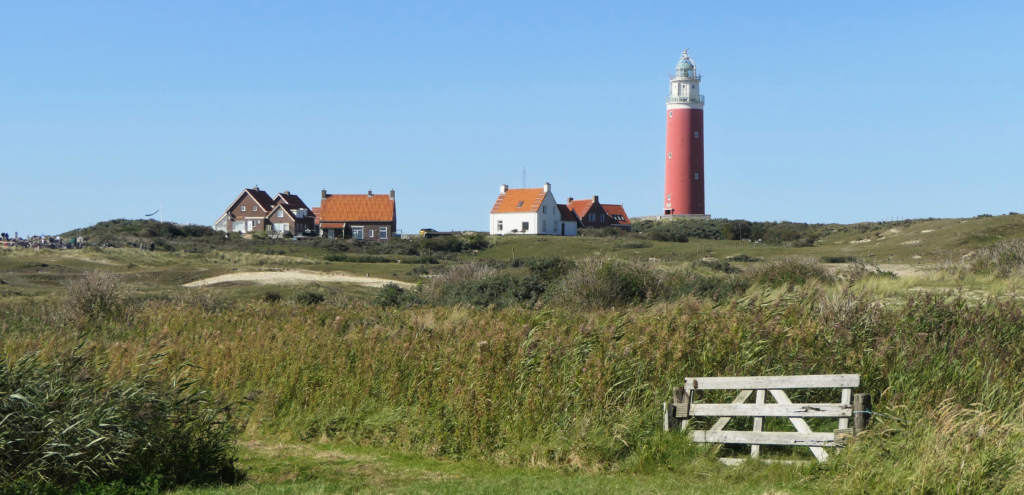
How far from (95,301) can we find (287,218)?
65831 mm

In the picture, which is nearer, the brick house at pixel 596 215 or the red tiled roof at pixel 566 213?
the red tiled roof at pixel 566 213

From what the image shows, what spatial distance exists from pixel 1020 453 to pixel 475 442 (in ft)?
16.4

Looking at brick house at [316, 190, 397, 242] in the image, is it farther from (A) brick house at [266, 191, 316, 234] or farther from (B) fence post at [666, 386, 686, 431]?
(B) fence post at [666, 386, 686, 431]

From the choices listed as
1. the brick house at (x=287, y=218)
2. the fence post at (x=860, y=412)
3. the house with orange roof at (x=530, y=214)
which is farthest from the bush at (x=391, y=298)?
the brick house at (x=287, y=218)

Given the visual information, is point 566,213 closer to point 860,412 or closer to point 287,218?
point 287,218

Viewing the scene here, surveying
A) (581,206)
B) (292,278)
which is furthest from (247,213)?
(292,278)

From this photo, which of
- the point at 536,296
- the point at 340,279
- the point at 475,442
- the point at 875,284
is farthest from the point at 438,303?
the point at 340,279

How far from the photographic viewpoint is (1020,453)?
716 centimetres

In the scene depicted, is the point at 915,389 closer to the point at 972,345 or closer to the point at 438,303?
the point at 972,345

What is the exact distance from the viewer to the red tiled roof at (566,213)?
82688mm

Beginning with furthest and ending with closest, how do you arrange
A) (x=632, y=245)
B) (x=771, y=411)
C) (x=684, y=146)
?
(x=684, y=146)
(x=632, y=245)
(x=771, y=411)

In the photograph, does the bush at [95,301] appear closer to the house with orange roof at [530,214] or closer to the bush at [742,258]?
the bush at [742,258]

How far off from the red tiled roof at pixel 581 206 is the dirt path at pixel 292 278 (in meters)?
48.4

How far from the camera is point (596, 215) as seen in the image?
87.6 meters
